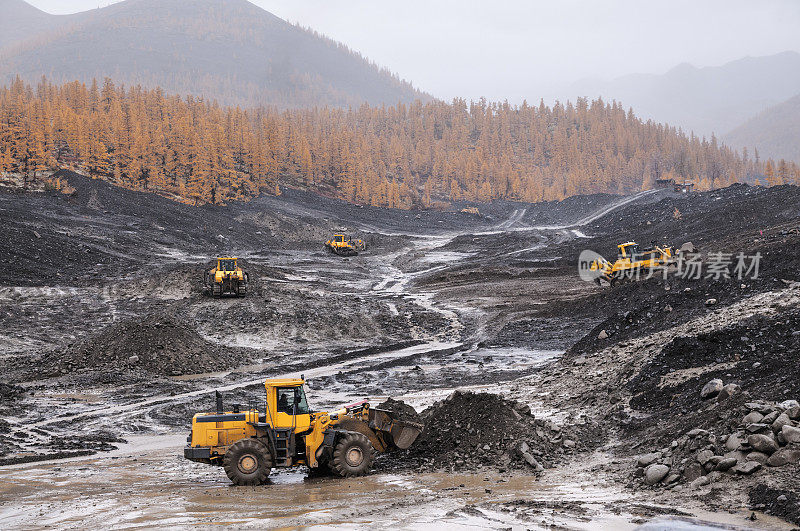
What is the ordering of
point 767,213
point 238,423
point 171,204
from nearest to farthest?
1. point 238,423
2. point 767,213
3. point 171,204

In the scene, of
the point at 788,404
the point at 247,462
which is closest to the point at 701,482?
the point at 788,404

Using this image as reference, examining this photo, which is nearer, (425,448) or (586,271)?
(425,448)

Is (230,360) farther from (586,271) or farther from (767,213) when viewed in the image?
(767,213)

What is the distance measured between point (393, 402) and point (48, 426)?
10225 millimetres

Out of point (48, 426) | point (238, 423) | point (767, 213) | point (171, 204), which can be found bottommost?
point (48, 426)

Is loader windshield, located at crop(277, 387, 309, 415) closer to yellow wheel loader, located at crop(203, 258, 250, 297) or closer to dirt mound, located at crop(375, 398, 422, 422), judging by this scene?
dirt mound, located at crop(375, 398, 422, 422)

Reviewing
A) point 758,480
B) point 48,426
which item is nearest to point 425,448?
point 758,480

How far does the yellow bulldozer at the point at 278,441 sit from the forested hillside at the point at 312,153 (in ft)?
223

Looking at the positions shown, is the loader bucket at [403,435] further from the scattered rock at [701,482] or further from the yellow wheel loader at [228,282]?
the yellow wheel loader at [228,282]

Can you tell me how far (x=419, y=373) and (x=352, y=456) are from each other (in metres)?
13.1

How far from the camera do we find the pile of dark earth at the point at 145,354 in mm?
25562

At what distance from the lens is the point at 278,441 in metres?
12.5

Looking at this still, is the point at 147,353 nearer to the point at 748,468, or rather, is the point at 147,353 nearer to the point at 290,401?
the point at 290,401

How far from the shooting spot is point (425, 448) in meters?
13.5
